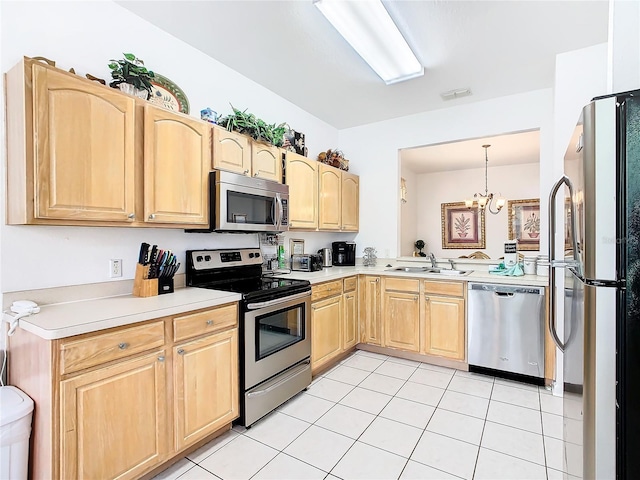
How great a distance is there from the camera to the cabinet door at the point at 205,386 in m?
1.78

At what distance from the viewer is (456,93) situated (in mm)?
3264

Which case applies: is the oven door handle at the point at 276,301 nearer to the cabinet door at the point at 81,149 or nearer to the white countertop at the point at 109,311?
the white countertop at the point at 109,311

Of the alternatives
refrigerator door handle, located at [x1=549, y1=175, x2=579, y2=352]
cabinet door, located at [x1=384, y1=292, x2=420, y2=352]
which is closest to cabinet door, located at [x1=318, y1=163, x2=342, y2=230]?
cabinet door, located at [x1=384, y1=292, x2=420, y2=352]

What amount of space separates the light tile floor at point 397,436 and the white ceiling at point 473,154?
131 inches

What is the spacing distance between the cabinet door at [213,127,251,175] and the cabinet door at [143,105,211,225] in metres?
0.06

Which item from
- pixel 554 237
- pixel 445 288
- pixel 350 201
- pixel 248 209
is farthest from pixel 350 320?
pixel 554 237

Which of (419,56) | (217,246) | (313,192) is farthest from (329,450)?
(419,56)

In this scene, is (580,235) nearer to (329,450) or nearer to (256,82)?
(329,450)

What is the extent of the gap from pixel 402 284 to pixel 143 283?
2392 millimetres

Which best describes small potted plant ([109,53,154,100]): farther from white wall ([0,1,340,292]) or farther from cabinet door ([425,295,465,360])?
cabinet door ([425,295,465,360])

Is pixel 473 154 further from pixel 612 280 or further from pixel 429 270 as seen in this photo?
pixel 612 280

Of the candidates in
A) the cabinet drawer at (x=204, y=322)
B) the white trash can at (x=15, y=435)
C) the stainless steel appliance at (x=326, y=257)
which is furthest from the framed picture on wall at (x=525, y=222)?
the white trash can at (x=15, y=435)

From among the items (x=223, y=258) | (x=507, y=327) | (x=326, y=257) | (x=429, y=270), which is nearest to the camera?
(x=223, y=258)

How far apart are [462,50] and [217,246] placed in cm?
249
